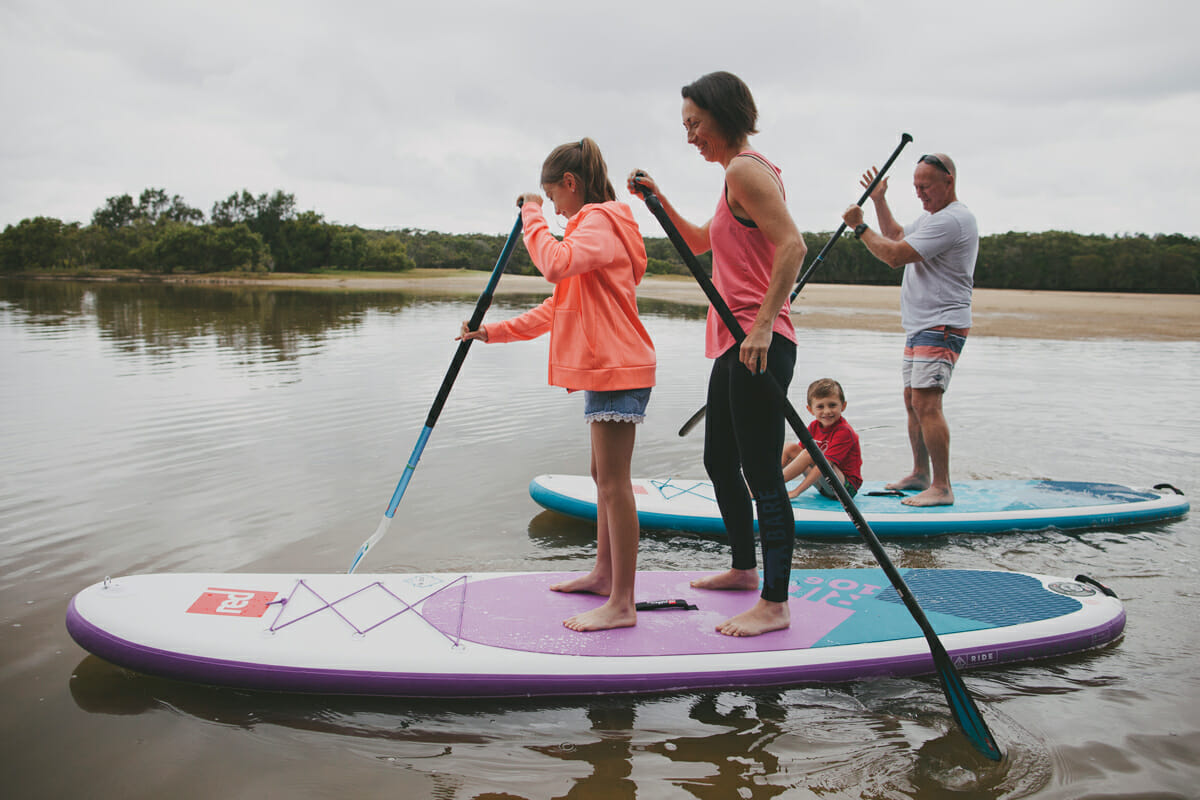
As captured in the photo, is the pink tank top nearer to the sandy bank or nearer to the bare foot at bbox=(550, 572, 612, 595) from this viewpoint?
the bare foot at bbox=(550, 572, 612, 595)

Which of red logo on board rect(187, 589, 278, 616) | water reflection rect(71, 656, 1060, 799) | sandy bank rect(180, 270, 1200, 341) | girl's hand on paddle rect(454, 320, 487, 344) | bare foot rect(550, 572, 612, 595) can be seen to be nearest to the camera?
water reflection rect(71, 656, 1060, 799)

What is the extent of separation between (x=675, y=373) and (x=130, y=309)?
70.5 ft

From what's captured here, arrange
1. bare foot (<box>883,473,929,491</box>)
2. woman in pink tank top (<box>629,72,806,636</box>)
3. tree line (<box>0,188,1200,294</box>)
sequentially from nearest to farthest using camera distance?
woman in pink tank top (<box>629,72,806,636</box>)
bare foot (<box>883,473,929,491</box>)
tree line (<box>0,188,1200,294</box>)

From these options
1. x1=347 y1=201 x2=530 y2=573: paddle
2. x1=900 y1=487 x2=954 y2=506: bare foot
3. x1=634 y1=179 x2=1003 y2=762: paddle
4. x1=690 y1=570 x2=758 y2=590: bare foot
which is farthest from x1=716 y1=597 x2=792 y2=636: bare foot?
x1=900 y1=487 x2=954 y2=506: bare foot

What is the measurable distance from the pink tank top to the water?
1.63 metres

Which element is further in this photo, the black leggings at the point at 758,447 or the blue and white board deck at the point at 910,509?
the blue and white board deck at the point at 910,509

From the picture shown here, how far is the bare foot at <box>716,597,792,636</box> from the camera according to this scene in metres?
3.33

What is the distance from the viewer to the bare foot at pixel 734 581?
3795 millimetres

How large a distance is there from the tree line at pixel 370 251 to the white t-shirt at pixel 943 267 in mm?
49262

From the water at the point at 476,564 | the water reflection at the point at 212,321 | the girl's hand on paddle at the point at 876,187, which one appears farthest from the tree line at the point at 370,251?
the girl's hand on paddle at the point at 876,187

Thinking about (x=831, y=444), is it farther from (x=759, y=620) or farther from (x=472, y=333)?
(x=472, y=333)

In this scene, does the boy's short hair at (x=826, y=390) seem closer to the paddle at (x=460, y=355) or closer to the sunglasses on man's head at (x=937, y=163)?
the sunglasses on man's head at (x=937, y=163)

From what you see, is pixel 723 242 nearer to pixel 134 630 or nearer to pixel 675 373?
pixel 134 630

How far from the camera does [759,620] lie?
338 centimetres
